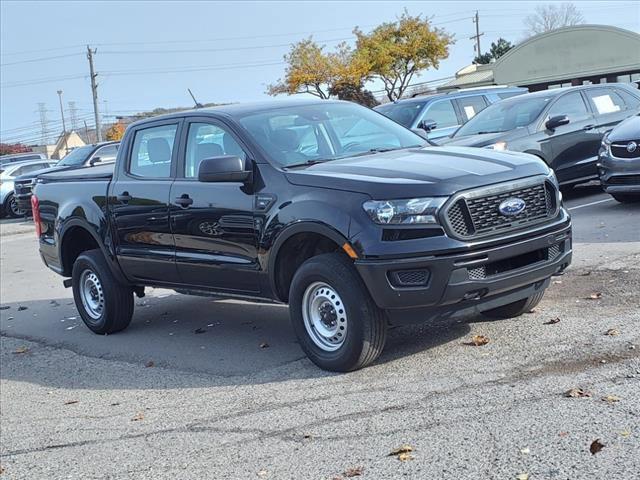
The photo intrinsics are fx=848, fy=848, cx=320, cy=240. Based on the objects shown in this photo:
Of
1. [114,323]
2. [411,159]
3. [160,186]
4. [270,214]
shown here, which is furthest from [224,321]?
[411,159]

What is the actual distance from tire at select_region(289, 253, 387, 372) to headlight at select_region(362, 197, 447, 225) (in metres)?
0.46

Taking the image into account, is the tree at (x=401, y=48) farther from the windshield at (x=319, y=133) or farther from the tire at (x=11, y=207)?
the windshield at (x=319, y=133)

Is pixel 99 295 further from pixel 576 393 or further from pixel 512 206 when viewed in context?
pixel 576 393

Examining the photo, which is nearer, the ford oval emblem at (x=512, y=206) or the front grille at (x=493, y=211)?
the front grille at (x=493, y=211)

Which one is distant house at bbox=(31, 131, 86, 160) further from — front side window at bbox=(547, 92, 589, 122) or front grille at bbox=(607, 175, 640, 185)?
front grille at bbox=(607, 175, 640, 185)

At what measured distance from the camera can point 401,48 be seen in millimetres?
43844

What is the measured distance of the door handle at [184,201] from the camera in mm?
6922

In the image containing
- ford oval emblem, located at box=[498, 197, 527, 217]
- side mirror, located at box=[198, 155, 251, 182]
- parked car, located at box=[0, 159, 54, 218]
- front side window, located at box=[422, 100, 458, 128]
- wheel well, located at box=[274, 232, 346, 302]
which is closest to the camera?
ford oval emblem, located at box=[498, 197, 527, 217]

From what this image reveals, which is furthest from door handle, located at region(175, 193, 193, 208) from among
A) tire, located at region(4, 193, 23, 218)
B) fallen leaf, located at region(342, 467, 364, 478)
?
tire, located at region(4, 193, 23, 218)

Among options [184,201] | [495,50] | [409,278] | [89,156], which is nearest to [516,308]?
[409,278]

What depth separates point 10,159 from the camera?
38500 mm

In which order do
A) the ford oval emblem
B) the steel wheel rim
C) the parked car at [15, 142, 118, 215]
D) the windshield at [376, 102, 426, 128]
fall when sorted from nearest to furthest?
the ford oval emblem
the steel wheel rim
the windshield at [376, 102, 426, 128]
the parked car at [15, 142, 118, 215]

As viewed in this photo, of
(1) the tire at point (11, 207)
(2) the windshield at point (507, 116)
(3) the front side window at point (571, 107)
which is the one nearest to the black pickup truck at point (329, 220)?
(2) the windshield at point (507, 116)

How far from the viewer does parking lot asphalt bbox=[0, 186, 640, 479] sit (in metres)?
4.29
